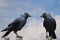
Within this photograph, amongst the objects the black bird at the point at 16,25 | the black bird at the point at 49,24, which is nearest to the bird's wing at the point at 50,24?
the black bird at the point at 49,24

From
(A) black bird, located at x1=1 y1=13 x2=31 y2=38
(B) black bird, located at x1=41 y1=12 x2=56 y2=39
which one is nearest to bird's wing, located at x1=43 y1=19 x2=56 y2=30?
(B) black bird, located at x1=41 y1=12 x2=56 y2=39

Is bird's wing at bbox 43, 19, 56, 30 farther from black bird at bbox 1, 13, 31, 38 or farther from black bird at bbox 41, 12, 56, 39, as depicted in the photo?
black bird at bbox 1, 13, 31, 38

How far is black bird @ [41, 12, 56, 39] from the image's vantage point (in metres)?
28.7

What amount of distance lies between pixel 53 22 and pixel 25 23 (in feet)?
7.00

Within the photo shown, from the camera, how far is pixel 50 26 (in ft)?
94.5

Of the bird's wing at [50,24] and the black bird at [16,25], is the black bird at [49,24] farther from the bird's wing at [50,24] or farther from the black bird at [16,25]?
the black bird at [16,25]

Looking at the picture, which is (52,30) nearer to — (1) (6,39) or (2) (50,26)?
(2) (50,26)

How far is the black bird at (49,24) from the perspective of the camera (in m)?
28.7

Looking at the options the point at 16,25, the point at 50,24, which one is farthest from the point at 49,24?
the point at 16,25

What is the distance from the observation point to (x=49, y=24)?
28703 millimetres

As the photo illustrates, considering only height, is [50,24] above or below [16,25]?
above

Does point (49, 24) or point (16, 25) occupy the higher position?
point (49, 24)

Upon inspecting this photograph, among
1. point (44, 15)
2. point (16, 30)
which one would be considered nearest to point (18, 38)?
point (16, 30)

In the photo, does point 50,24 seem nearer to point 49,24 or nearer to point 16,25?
point 49,24
